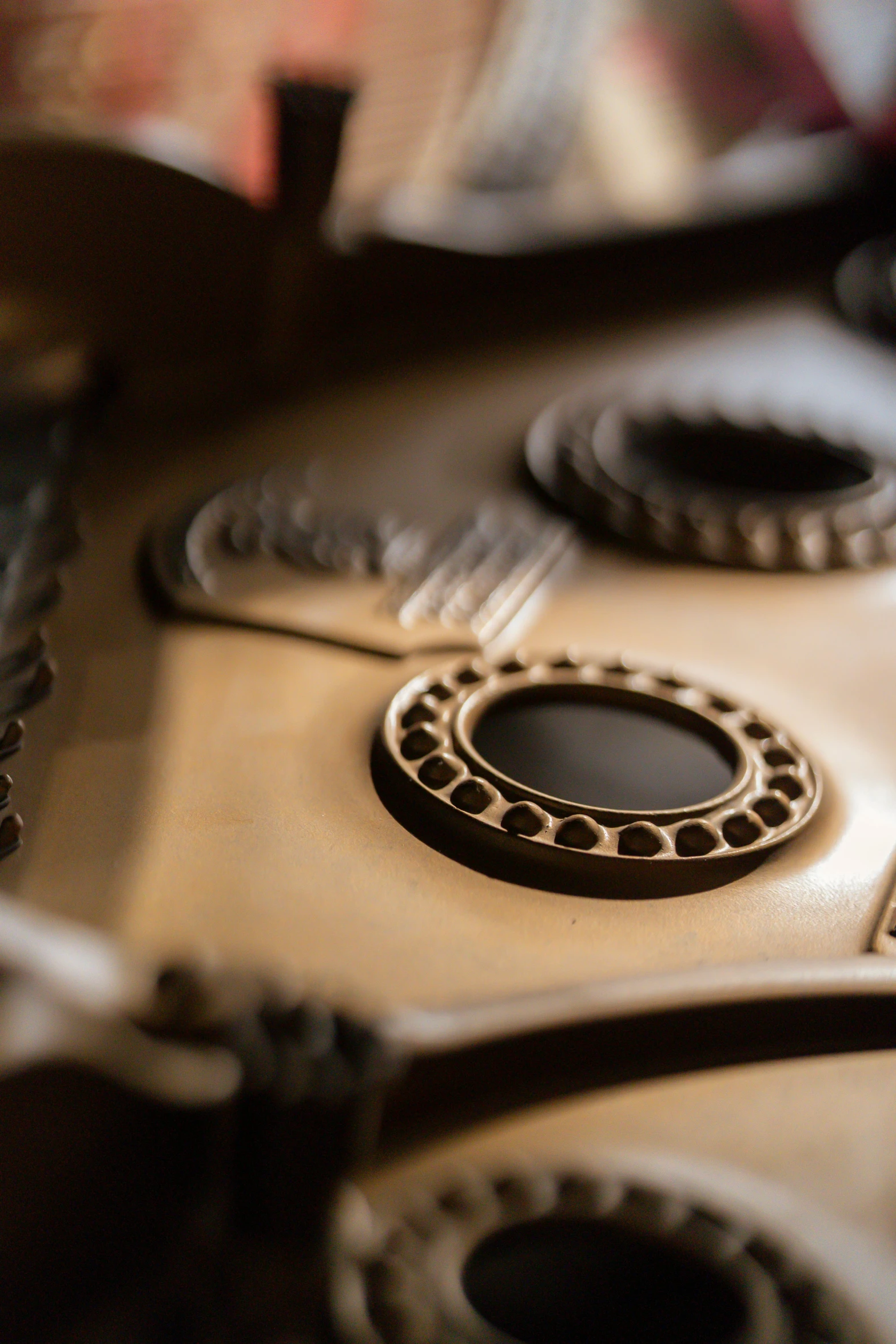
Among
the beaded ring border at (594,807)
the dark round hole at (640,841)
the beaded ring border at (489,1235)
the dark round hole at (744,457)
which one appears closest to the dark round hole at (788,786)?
the beaded ring border at (594,807)

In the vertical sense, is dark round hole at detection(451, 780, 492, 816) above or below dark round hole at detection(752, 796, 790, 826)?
below

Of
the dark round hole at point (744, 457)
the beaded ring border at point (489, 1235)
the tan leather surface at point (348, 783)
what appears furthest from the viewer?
the dark round hole at point (744, 457)

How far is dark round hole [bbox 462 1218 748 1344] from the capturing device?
58 centimetres

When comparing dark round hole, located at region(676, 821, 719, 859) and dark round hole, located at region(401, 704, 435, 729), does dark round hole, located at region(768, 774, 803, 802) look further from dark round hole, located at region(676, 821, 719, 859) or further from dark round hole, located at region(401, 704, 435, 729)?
dark round hole, located at region(401, 704, 435, 729)

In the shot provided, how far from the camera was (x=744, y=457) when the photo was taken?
1459 millimetres

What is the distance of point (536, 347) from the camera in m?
1.71

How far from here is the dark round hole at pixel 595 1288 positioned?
578 mm

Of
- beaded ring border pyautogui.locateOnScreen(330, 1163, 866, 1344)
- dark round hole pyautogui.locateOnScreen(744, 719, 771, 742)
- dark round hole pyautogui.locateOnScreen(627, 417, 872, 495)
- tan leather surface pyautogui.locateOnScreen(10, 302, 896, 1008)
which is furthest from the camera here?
dark round hole pyautogui.locateOnScreen(627, 417, 872, 495)

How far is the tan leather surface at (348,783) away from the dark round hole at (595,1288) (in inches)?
5.8

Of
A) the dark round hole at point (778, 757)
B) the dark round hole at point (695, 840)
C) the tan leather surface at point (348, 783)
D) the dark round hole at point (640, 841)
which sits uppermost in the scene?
the dark round hole at point (778, 757)

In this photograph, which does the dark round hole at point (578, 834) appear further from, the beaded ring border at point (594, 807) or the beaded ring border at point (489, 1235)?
the beaded ring border at point (489, 1235)

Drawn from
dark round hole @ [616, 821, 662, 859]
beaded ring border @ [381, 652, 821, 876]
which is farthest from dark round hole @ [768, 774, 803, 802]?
dark round hole @ [616, 821, 662, 859]

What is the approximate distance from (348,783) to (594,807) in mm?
171

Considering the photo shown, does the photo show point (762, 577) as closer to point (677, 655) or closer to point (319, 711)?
point (677, 655)
